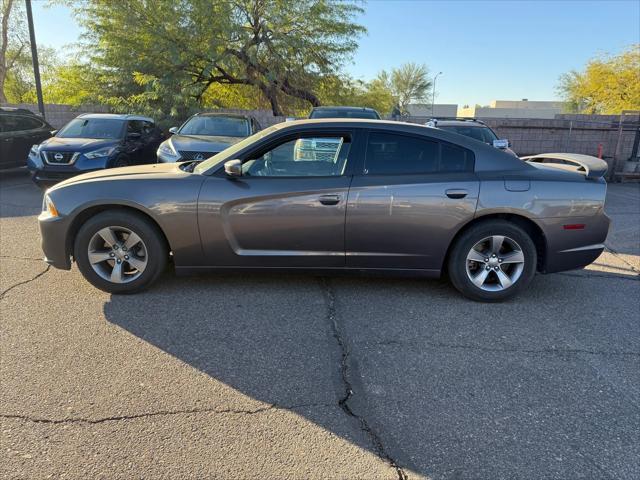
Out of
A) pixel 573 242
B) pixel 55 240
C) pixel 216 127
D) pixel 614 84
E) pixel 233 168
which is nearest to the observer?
pixel 233 168

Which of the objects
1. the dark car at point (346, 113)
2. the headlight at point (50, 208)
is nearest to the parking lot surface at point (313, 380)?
the headlight at point (50, 208)

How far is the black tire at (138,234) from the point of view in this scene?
3.86 metres

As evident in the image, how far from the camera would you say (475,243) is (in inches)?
155

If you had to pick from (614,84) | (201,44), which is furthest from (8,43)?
(614,84)

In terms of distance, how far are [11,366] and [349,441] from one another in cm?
228

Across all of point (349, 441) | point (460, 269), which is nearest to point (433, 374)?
point (349, 441)

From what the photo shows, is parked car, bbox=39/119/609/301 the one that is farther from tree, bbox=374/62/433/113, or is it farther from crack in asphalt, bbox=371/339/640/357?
tree, bbox=374/62/433/113

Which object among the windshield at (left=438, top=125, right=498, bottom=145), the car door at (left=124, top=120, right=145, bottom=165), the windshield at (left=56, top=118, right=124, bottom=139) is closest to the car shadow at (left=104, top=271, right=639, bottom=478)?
the windshield at (left=438, top=125, right=498, bottom=145)

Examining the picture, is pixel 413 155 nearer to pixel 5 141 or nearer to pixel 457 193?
pixel 457 193

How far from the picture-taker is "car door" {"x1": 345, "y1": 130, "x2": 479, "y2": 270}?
380 cm

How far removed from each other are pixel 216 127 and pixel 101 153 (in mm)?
2301

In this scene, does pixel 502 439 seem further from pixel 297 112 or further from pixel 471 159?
pixel 297 112

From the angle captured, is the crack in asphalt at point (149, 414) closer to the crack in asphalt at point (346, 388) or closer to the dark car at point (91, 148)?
the crack in asphalt at point (346, 388)

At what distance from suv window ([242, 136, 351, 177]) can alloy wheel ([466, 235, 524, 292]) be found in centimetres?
149
